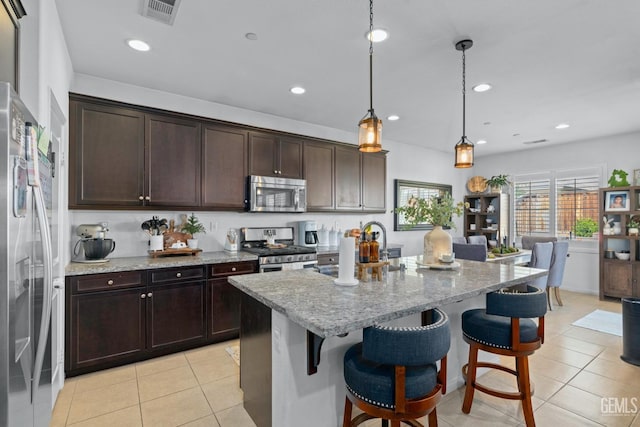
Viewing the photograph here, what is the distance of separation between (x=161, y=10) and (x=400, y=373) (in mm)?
2588

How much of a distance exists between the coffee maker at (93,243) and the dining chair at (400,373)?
2.61 m

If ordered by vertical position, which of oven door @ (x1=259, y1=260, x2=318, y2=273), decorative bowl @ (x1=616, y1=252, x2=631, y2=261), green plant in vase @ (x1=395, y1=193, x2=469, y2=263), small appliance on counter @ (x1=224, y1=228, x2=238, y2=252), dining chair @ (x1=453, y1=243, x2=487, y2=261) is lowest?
decorative bowl @ (x1=616, y1=252, x2=631, y2=261)

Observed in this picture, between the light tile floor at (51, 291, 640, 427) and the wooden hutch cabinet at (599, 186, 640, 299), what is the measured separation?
7.52ft

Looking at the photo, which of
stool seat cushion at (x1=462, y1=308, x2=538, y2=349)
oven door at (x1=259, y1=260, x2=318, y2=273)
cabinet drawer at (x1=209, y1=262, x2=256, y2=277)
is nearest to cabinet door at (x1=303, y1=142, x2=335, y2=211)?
oven door at (x1=259, y1=260, x2=318, y2=273)

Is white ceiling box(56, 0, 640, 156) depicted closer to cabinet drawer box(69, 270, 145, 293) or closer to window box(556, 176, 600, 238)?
window box(556, 176, 600, 238)

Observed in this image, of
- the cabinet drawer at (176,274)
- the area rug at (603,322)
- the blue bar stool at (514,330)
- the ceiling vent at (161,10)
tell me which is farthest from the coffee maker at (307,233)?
the area rug at (603,322)

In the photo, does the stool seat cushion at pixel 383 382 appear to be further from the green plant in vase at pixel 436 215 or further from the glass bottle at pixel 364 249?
the green plant in vase at pixel 436 215

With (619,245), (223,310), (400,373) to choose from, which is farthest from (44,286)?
(619,245)

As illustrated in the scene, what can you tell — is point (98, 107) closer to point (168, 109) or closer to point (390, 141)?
point (168, 109)

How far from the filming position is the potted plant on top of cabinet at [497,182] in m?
6.27

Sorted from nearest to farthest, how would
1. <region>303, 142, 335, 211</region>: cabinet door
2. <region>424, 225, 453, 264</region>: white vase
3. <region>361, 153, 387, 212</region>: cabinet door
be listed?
<region>424, 225, 453, 264</region>: white vase
<region>303, 142, 335, 211</region>: cabinet door
<region>361, 153, 387, 212</region>: cabinet door

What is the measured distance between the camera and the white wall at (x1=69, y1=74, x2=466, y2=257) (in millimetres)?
3209
